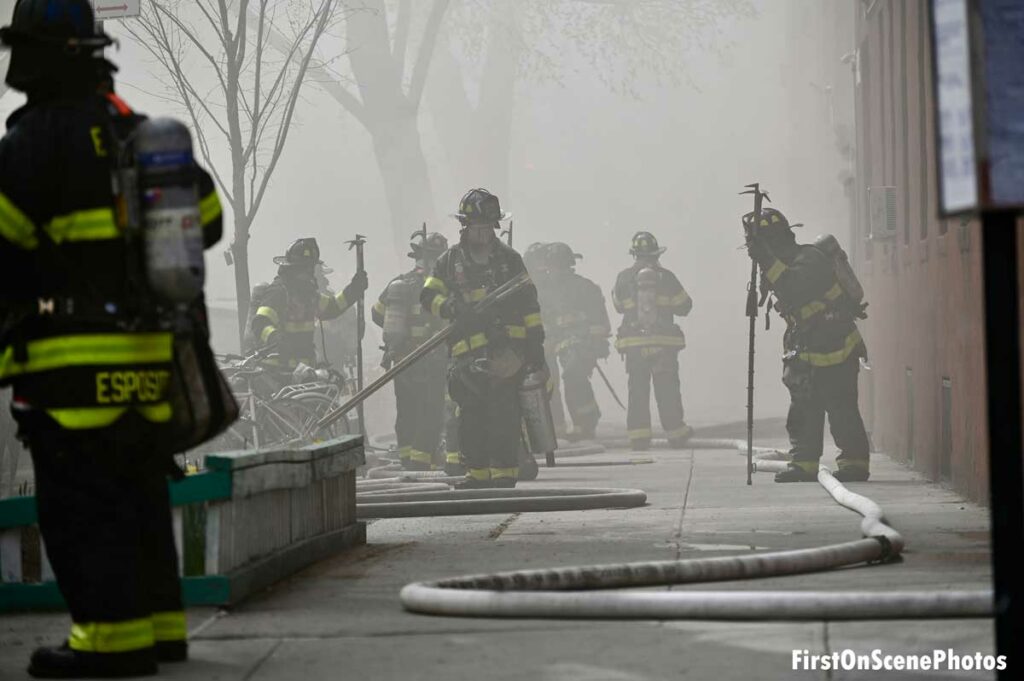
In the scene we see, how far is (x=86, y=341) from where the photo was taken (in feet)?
16.7

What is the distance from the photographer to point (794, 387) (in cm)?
1323

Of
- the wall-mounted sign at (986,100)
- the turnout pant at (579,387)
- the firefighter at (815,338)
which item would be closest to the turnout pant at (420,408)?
the firefighter at (815,338)

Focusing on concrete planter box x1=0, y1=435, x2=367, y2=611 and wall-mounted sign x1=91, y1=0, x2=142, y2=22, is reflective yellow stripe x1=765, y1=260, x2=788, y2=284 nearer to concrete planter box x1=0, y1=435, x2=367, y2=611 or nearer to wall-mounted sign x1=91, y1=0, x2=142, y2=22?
wall-mounted sign x1=91, y1=0, x2=142, y2=22

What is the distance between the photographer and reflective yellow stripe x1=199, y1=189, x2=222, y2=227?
523 centimetres

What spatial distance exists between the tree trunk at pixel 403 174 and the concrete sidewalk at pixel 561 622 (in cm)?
2162

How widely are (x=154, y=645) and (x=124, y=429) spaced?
25.0 inches

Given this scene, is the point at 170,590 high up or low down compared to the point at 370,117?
down

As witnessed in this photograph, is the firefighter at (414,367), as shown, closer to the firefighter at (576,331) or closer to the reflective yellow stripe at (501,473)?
the reflective yellow stripe at (501,473)

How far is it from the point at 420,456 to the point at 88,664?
11.5 m

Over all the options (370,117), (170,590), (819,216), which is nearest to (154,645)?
(170,590)

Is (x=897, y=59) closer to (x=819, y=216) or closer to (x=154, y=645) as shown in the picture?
(x=154, y=645)

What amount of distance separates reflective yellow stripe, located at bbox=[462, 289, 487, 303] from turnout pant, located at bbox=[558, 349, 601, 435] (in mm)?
8190

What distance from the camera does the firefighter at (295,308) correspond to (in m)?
16.4

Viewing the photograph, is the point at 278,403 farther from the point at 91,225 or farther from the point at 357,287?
the point at 91,225
